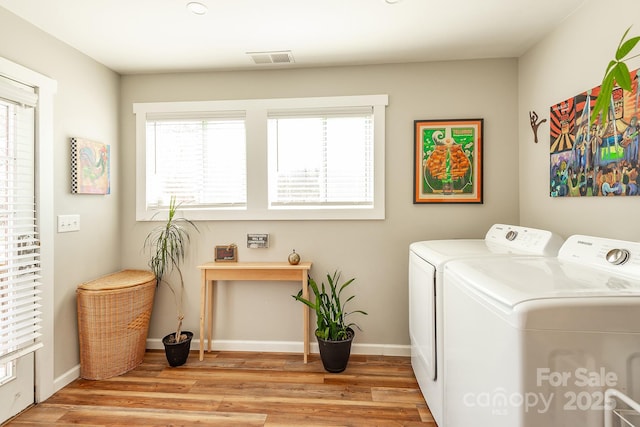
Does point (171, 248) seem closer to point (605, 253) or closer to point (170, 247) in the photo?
point (170, 247)

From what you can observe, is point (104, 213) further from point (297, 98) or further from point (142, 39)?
point (297, 98)

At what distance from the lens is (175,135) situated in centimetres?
274

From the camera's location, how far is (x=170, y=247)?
8.80 feet

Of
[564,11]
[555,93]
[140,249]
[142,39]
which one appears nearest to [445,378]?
[555,93]

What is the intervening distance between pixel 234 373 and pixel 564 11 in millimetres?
3214

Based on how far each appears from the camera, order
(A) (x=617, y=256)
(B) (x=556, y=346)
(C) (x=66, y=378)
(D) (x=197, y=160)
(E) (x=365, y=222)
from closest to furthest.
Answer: (B) (x=556, y=346), (A) (x=617, y=256), (C) (x=66, y=378), (E) (x=365, y=222), (D) (x=197, y=160)

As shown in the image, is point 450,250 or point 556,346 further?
point 450,250

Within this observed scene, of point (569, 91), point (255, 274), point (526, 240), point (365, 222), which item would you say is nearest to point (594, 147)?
point (569, 91)

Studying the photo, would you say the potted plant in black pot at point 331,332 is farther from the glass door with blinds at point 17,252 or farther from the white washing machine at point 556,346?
the glass door with blinds at point 17,252

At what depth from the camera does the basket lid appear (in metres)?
2.23

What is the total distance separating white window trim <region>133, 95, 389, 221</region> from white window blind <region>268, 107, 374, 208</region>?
55mm

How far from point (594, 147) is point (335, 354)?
2.04 metres

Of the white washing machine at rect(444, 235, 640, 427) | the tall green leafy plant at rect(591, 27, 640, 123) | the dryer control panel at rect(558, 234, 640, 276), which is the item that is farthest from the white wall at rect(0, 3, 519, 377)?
the tall green leafy plant at rect(591, 27, 640, 123)

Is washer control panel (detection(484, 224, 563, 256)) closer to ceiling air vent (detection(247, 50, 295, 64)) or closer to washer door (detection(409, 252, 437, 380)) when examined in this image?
washer door (detection(409, 252, 437, 380))
